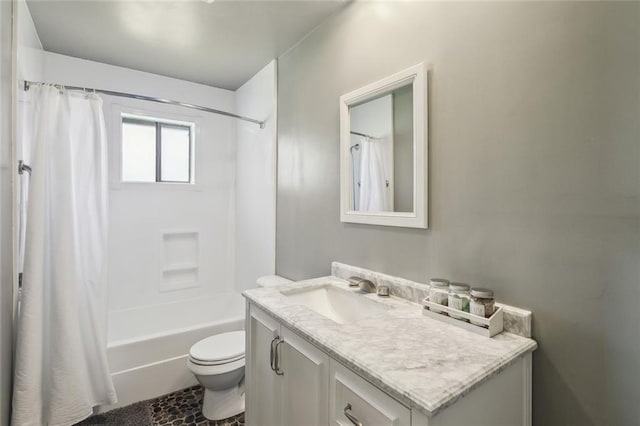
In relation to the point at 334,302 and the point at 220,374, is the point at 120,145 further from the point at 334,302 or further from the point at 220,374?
the point at 334,302

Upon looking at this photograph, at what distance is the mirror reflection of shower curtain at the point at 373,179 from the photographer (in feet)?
5.05

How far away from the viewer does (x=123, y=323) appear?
2666mm

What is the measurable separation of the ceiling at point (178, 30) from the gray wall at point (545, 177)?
709 mm

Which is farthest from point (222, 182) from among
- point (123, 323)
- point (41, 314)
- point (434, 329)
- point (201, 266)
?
point (434, 329)

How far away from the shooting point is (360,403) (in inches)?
33.6

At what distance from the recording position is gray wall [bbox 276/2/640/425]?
2.77 feet

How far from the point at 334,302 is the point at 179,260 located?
2.00 metres

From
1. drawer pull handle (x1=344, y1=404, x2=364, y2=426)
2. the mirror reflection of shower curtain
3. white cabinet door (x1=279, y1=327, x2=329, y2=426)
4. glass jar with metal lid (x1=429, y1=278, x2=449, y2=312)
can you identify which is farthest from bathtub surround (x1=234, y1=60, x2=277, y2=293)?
drawer pull handle (x1=344, y1=404, x2=364, y2=426)

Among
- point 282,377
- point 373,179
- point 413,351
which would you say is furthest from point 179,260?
point 413,351

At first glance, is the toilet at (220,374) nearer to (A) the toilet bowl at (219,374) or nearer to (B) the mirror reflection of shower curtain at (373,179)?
(A) the toilet bowl at (219,374)

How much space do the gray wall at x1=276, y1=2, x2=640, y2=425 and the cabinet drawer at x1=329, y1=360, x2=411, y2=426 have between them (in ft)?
1.94

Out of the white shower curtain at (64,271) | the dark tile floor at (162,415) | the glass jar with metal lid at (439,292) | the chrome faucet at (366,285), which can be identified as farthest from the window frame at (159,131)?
the glass jar with metal lid at (439,292)

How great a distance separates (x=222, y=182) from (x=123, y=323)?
1.57 metres

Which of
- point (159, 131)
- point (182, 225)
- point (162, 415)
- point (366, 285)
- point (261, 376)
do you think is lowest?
point (162, 415)
